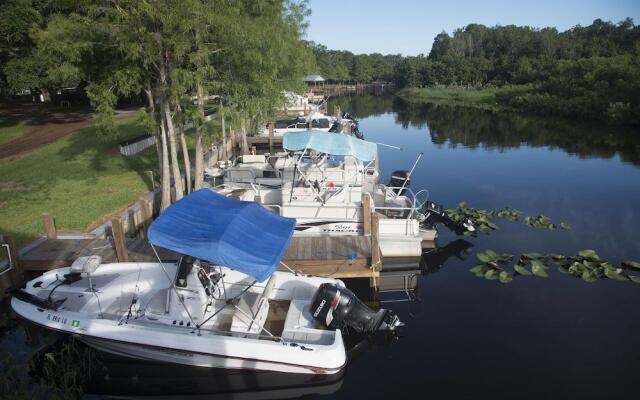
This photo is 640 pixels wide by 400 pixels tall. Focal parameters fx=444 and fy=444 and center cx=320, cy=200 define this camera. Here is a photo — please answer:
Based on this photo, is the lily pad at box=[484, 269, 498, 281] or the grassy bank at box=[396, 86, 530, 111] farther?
the grassy bank at box=[396, 86, 530, 111]

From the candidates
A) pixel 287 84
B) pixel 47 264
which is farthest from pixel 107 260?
pixel 287 84

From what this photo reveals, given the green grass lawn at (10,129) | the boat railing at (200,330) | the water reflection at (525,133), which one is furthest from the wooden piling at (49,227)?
the water reflection at (525,133)

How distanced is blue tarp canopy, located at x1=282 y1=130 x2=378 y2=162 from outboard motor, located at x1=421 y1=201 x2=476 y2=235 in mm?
2580

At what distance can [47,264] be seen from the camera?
36.2 feet

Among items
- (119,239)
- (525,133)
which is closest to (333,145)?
(119,239)

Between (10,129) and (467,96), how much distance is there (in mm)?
67625

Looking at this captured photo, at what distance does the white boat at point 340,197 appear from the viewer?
44.7ft

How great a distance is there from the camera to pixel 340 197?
14.0m

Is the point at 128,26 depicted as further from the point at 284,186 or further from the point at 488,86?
the point at 488,86

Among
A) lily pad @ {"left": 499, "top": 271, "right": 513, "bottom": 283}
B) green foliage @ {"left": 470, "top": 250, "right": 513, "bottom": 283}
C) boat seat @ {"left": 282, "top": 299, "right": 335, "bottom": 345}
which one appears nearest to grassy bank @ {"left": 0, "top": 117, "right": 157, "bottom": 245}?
boat seat @ {"left": 282, "top": 299, "right": 335, "bottom": 345}

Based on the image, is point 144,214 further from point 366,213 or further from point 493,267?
point 493,267

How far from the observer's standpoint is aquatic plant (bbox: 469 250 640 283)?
41.4ft

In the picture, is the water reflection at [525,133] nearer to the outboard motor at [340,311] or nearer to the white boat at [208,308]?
the outboard motor at [340,311]

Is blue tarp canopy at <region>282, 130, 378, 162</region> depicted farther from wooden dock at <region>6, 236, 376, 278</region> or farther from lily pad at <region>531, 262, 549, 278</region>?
lily pad at <region>531, 262, 549, 278</region>
